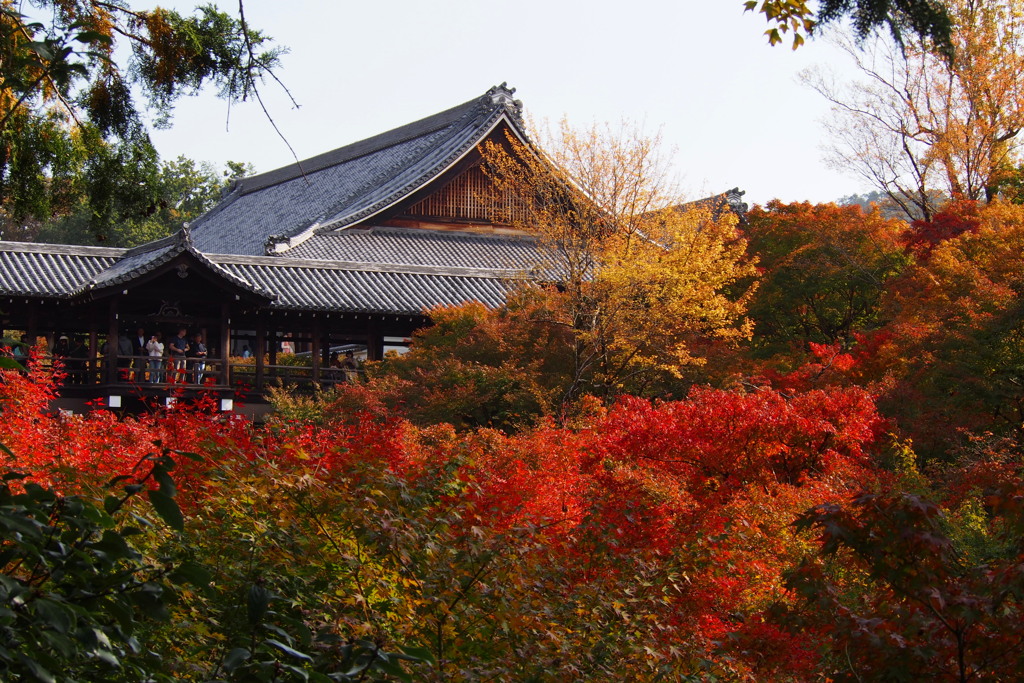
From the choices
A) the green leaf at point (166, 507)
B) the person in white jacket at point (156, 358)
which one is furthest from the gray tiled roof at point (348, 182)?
the green leaf at point (166, 507)

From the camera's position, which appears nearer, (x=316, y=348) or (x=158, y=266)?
(x=158, y=266)

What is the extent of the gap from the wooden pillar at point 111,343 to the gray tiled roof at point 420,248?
692 cm

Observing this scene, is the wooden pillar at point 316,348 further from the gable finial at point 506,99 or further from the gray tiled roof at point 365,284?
the gable finial at point 506,99

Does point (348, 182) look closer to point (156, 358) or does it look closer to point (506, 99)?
point (506, 99)

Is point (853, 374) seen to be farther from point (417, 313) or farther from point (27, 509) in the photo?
point (27, 509)

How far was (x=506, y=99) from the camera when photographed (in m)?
31.5

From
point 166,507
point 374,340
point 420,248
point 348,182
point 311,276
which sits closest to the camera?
point 166,507

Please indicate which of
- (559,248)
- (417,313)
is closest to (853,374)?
(559,248)

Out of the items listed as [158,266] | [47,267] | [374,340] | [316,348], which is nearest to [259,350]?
[316,348]

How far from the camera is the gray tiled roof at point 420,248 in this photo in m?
29.6

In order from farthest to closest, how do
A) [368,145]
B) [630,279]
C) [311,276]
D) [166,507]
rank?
[368,145] < [311,276] < [630,279] < [166,507]

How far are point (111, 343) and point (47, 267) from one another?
300 centimetres

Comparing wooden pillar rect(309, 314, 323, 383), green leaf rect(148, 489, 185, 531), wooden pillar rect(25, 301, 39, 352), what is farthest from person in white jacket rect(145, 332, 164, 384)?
green leaf rect(148, 489, 185, 531)

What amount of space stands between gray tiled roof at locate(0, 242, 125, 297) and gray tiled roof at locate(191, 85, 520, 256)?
451cm
